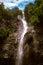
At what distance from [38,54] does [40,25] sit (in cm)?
147

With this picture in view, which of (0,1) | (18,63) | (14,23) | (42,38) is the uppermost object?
(0,1)

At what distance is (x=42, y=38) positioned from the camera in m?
7.14

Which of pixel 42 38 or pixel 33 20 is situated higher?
pixel 33 20

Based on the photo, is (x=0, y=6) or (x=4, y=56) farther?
(x=0, y=6)

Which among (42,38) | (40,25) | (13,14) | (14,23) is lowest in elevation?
(42,38)

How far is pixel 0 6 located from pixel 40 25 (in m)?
2.70

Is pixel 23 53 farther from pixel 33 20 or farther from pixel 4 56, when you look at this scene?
pixel 33 20

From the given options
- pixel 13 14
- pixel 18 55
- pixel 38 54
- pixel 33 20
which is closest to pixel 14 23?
pixel 13 14

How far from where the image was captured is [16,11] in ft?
34.6

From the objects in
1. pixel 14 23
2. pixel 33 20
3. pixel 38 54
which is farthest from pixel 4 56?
pixel 14 23

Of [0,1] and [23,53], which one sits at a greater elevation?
[0,1]

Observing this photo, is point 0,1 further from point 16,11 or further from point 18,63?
point 18,63

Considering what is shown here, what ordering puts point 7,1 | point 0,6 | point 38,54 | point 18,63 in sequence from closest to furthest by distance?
point 38,54 < point 18,63 < point 0,6 < point 7,1

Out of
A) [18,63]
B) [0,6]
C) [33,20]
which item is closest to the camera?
[18,63]
